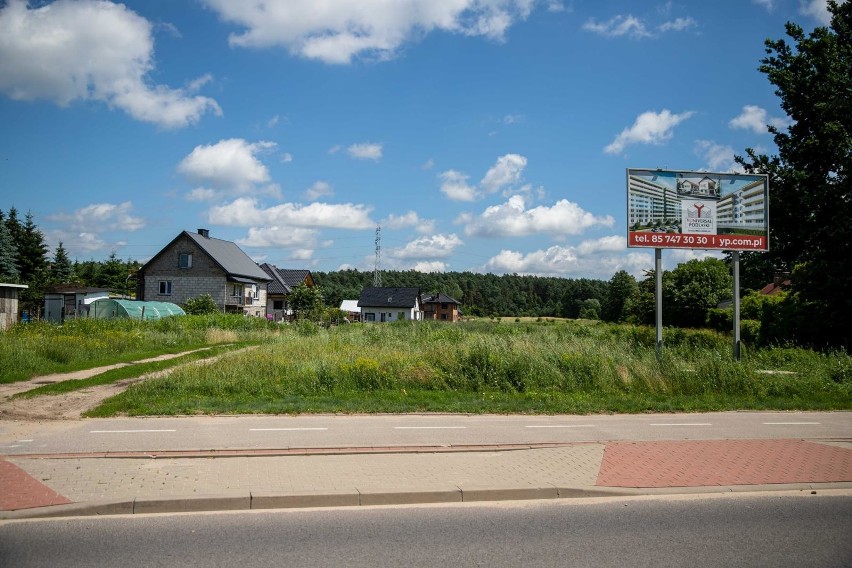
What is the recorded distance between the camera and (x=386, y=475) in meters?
7.54

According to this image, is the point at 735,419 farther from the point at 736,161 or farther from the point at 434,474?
the point at 736,161

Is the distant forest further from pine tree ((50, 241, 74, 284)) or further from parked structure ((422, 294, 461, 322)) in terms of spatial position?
pine tree ((50, 241, 74, 284))

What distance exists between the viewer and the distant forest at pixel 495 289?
135875 mm

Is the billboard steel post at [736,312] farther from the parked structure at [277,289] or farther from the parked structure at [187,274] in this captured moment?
the parked structure at [277,289]

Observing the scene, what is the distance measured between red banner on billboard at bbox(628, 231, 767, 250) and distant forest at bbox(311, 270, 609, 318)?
351 feet

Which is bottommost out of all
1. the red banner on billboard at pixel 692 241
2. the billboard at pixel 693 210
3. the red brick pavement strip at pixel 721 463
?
the red brick pavement strip at pixel 721 463

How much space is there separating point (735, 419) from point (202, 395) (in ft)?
35.1

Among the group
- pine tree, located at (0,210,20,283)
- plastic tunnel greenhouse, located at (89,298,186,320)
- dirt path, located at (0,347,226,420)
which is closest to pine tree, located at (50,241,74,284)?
pine tree, located at (0,210,20,283)

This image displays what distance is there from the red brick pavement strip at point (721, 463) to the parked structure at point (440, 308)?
351ft

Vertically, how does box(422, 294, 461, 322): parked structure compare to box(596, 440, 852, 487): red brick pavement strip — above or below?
A: above

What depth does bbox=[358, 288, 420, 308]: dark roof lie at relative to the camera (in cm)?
10069

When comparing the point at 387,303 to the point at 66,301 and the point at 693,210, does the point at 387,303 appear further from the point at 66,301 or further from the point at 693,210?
the point at 693,210

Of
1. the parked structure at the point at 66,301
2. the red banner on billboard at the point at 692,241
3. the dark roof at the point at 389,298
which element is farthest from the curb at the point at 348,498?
the dark roof at the point at 389,298

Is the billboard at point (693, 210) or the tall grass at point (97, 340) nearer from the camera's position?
the tall grass at point (97, 340)
